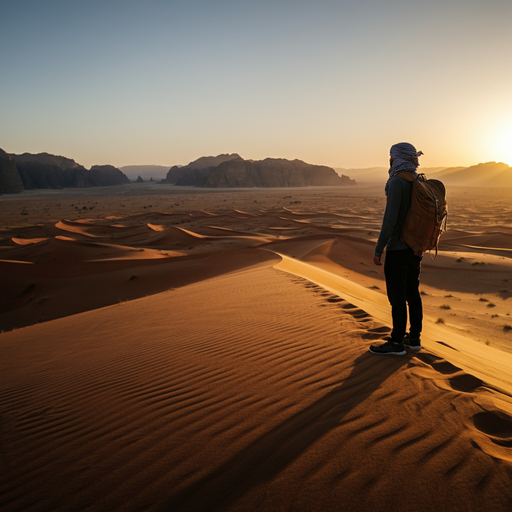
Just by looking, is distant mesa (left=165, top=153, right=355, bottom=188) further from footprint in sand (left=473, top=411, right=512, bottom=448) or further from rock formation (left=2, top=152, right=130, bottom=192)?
footprint in sand (left=473, top=411, right=512, bottom=448)

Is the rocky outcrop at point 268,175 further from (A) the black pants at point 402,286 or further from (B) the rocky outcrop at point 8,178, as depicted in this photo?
(A) the black pants at point 402,286

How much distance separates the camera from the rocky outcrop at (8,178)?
3295 inches

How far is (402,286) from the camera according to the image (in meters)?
3.33

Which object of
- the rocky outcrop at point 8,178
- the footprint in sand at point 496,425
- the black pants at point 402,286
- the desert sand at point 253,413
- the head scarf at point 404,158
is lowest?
the desert sand at point 253,413

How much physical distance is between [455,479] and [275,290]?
5.04 metres

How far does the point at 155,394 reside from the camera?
2.92m

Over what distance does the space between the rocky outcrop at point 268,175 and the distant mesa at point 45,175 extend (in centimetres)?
4370

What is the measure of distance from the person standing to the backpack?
0.05 meters

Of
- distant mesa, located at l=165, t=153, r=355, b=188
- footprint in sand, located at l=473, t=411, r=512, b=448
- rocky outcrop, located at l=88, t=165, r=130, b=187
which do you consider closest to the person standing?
footprint in sand, located at l=473, t=411, r=512, b=448

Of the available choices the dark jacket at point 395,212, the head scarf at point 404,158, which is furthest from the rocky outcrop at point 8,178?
the dark jacket at point 395,212

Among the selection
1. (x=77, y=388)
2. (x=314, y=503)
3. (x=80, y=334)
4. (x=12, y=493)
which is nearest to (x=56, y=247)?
(x=80, y=334)

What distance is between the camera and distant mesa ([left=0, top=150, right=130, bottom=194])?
3361 inches

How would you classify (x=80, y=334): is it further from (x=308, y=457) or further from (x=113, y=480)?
(x=308, y=457)

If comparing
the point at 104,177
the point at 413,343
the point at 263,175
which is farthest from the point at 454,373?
the point at 104,177
